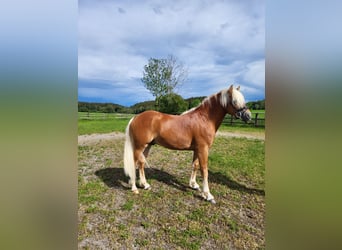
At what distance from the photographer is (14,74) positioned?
2.38 feet

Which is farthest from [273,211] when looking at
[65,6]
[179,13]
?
[65,6]

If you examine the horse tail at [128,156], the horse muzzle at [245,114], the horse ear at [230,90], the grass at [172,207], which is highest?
the horse ear at [230,90]

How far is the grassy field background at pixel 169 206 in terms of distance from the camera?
42.6 inches

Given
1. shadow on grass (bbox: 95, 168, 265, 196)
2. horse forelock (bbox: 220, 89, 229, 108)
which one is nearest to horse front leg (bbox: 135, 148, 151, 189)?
shadow on grass (bbox: 95, 168, 265, 196)

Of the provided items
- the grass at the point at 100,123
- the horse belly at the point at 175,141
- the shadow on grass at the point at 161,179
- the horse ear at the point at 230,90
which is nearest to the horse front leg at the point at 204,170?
the horse belly at the point at 175,141

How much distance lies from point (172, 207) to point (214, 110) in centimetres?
77

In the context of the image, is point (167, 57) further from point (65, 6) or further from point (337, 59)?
point (337, 59)

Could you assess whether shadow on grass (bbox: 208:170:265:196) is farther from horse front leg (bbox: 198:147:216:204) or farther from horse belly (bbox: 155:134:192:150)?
horse belly (bbox: 155:134:192:150)

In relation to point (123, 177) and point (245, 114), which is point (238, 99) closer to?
point (245, 114)

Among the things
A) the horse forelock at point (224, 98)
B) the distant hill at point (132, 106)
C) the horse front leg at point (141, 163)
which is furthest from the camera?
the horse front leg at point (141, 163)

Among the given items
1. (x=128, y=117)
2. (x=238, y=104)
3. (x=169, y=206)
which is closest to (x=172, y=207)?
(x=169, y=206)

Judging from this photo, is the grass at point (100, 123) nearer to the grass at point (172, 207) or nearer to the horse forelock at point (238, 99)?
the grass at point (172, 207)

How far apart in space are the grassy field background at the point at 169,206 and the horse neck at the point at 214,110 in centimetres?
33

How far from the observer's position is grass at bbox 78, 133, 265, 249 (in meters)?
1.08
